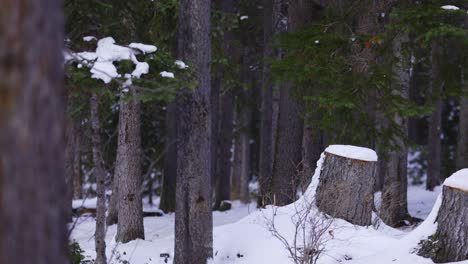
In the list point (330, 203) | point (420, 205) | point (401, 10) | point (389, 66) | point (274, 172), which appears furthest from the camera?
point (420, 205)

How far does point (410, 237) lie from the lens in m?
8.61

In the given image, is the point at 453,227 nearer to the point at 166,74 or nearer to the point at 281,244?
the point at 281,244

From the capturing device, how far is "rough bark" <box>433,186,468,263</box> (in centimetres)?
799

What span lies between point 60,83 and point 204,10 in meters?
6.78

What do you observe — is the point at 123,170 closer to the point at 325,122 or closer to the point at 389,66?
the point at 325,122

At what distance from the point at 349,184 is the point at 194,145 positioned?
8.22ft

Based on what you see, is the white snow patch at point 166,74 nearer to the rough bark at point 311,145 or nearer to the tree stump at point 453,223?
the tree stump at point 453,223

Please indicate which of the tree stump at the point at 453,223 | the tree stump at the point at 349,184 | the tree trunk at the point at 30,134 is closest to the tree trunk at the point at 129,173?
the tree stump at the point at 349,184

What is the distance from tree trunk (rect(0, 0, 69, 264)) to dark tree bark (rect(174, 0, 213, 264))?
6.46m

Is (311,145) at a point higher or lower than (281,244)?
higher

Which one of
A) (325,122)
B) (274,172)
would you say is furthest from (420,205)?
(325,122)

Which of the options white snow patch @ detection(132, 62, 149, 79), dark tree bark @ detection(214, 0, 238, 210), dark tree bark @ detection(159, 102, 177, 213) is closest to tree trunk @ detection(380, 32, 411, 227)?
dark tree bark @ detection(159, 102, 177, 213)

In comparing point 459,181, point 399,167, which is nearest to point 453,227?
point 459,181

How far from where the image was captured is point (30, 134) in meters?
3.04
